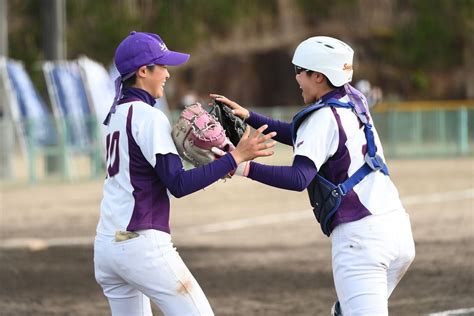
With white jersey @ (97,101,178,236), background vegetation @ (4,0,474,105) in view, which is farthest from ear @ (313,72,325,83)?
background vegetation @ (4,0,474,105)

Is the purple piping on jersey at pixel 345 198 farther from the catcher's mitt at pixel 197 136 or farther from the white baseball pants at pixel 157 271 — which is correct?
the white baseball pants at pixel 157 271

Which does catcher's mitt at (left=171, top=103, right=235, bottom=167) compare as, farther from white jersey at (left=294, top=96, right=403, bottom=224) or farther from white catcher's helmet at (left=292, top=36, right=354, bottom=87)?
white catcher's helmet at (left=292, top=36, right=354, bottom=87)

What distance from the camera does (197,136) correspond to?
5316 millimetres

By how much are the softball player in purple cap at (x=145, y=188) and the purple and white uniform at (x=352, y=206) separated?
182mm

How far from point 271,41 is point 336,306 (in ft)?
121

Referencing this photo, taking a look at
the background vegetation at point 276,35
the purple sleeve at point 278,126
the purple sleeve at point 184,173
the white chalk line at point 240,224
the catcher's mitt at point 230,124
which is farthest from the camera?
the background vegetation at point 276,35

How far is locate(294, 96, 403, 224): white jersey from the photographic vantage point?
5.46 metres

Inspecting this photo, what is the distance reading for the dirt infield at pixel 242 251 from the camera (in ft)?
30.8

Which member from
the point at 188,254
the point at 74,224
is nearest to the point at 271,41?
the point at 74,224

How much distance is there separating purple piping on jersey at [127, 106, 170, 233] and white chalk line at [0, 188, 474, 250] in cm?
809

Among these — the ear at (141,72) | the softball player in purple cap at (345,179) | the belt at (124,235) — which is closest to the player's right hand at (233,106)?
the softball player in purple cap at (345,179)

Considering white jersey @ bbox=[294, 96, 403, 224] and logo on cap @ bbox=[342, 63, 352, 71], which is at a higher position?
logo on cap @ bbox=[342, 63, 352, 71]

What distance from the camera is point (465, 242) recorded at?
1296 cm

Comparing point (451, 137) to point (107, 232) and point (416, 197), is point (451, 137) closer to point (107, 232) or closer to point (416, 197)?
point (416, 197)
